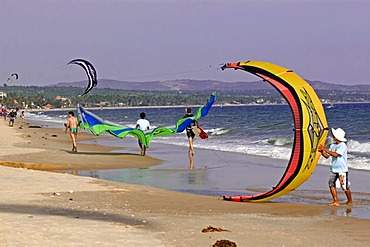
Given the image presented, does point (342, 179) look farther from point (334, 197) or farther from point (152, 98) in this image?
point (152, 98)

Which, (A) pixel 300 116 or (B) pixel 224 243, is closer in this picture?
(B) pixel 224 243

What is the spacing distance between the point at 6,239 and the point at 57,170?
33.1ft

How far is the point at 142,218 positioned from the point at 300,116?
3058 mm

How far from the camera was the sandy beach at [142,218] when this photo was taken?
25.6 ft

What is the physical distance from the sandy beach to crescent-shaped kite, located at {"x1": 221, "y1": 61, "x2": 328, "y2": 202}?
0.69m

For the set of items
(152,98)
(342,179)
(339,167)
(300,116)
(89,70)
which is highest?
(89,70)

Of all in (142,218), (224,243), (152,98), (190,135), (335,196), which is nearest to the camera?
(224,243)

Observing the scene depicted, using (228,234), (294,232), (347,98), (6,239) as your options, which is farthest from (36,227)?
(347,98)

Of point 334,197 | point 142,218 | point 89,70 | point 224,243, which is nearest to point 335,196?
point 334,197

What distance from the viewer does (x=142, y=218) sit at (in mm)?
9273

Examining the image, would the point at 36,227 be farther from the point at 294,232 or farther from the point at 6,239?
the point at 294,232

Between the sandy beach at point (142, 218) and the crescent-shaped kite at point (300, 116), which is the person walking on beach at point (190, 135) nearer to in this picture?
the sandy beach at point (142, 218)

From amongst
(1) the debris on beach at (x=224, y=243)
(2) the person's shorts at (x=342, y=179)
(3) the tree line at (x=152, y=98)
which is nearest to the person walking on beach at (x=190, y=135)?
(2) the person's shorts at (x=342, y=179)

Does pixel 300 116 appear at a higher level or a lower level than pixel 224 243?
higher
